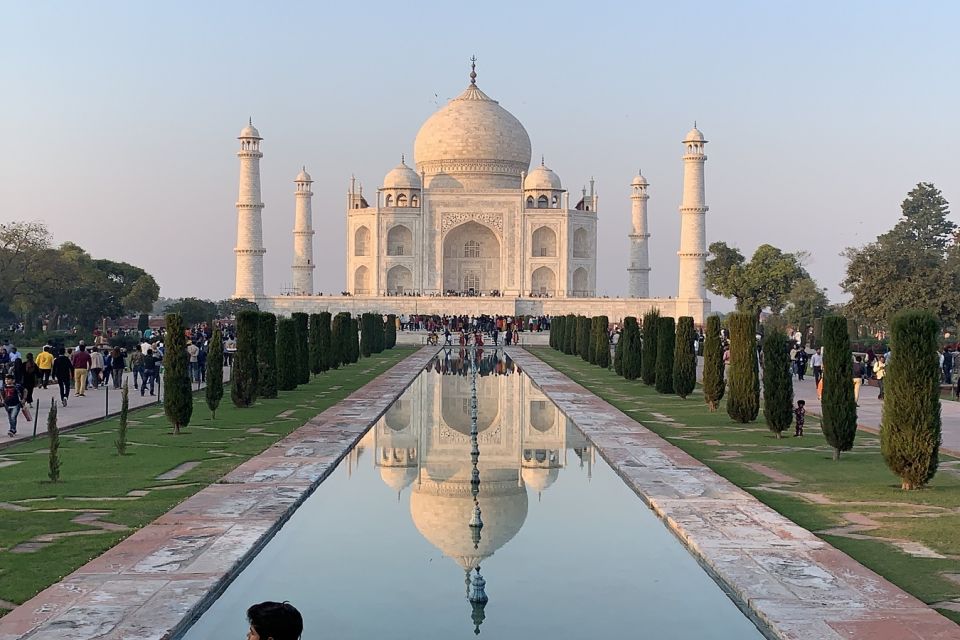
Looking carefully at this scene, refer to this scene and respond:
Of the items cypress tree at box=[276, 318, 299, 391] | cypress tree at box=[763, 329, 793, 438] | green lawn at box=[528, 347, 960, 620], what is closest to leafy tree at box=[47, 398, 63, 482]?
green lawn at box=[528, 347, 960, 620]

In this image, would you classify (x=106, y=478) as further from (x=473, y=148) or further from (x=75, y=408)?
(x=473, y=148)

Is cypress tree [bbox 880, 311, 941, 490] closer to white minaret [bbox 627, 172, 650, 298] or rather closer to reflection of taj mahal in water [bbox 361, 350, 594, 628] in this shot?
reflection of taj mahal in water [bbox 361, 350, 594, 628]

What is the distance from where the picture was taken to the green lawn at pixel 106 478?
6039mm

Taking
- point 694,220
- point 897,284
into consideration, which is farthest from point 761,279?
point 897,284

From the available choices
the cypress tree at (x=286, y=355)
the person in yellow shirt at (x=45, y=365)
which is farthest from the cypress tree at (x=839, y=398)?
the person in yellow shirt at (x=45, y=365)

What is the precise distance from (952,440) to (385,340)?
23.7 m

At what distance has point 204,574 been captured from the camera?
5.67m

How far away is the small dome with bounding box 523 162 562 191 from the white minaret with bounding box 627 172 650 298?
3.22 m

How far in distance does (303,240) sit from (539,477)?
40450 millimetres

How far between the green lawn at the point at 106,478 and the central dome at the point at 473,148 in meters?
36.8

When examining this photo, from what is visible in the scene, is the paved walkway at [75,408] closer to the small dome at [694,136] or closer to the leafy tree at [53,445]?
the leafy tree at [53,445]

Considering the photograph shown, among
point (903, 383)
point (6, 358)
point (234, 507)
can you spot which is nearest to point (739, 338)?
point (903, 383)

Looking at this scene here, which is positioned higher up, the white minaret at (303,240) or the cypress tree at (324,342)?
the white minaret at (303,240)

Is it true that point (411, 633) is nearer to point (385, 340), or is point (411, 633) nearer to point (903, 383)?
point (903, 383)
